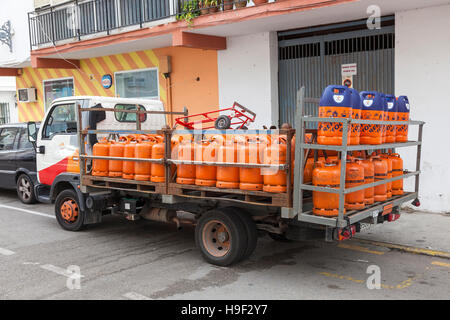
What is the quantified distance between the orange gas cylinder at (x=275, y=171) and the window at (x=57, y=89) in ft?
39.4

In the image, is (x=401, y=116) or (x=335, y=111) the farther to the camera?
(x=401, y=116)

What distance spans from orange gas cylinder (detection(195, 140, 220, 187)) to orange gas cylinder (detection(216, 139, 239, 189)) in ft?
0.34

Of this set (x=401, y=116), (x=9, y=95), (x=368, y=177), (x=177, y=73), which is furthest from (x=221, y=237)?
(x=9, y=95)

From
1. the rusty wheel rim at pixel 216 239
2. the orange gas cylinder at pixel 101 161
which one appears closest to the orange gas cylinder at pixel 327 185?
the rusty wheel rim at pixel 216 239

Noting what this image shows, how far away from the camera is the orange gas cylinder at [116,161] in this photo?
6.36 m

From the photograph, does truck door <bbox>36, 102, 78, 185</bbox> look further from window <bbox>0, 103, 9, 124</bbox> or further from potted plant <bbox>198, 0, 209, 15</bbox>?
window <bbox>0, 103, 9, 124</bbox>

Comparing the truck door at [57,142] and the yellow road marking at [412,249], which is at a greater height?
the truck door at [57,142]

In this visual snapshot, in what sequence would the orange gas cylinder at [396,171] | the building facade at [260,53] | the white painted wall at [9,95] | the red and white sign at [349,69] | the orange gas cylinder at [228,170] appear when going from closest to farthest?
the orange gas cylinder at [228,170] → the orange gas cylinder at [396,171] → the building facade at [260,53] → the red and white sign at [349,69] → the white painted wall at [9,95]

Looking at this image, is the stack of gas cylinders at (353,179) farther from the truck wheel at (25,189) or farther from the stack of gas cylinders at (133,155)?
the truck wheel at (25,189)

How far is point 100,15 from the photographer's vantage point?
13.4 m

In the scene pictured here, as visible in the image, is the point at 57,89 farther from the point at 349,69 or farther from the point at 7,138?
the point at 349,69

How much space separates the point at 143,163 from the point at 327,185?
2.55 meters

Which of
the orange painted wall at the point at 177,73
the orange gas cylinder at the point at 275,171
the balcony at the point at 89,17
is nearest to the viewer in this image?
the orange gas cylinder at the point at 275,171

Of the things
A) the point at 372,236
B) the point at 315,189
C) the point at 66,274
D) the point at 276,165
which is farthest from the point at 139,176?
the point at 372,236
